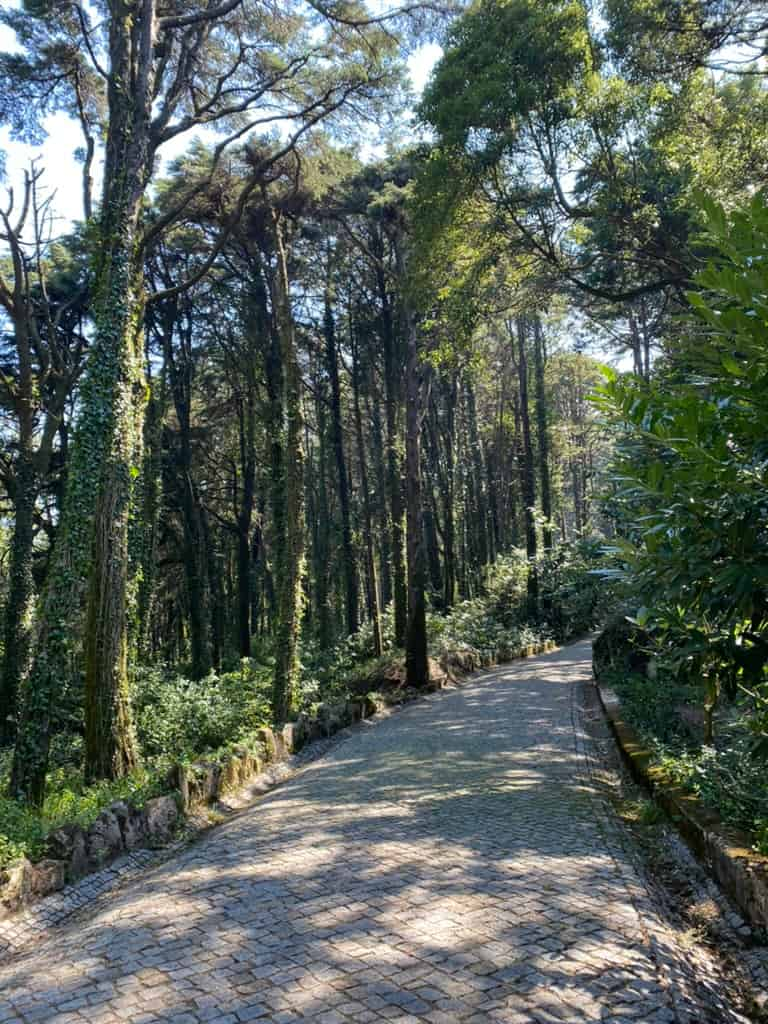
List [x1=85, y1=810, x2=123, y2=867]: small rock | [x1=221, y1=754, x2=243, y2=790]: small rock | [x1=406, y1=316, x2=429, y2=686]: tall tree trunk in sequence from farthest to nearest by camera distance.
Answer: [x1=406, y1=316, x2=429, y2=686]: tall tree trunk → [x1=221, y1=754, x2=243, y2=790]: small rock → [x1=85, y1=810, x2=123, y2=867]: small rock

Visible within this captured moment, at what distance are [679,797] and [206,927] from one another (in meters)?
3.92

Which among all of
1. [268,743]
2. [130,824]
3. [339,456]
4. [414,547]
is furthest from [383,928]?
[339,456]

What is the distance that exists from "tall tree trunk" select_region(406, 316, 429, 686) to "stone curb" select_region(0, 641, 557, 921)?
14.5 ft

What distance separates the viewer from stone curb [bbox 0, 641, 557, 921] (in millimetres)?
5258

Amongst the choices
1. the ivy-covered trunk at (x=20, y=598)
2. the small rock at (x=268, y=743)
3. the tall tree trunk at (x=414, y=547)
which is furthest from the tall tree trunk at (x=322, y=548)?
the small rock at (x=268, y=743)

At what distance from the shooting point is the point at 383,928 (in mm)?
4164

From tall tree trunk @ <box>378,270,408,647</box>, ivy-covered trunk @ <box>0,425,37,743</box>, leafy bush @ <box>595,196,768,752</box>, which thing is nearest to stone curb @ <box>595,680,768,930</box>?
leafy bush @ <box>595,196,768,752</box>

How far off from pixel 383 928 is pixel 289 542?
8.87 meters

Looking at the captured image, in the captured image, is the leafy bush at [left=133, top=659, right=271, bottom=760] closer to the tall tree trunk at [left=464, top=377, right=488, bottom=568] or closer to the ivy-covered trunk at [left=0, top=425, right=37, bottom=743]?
the ivy-covered trunk at [left=0, top=425, right=37, bottom=743]

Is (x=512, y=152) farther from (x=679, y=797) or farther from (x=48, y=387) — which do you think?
(x=48, y=387)

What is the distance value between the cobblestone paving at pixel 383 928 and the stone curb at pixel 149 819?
449mm

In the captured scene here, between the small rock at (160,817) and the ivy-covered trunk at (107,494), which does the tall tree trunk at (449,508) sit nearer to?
the ivy-covered trunk at (107,494)

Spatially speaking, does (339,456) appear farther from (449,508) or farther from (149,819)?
(149,819)

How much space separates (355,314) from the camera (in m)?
23.5
